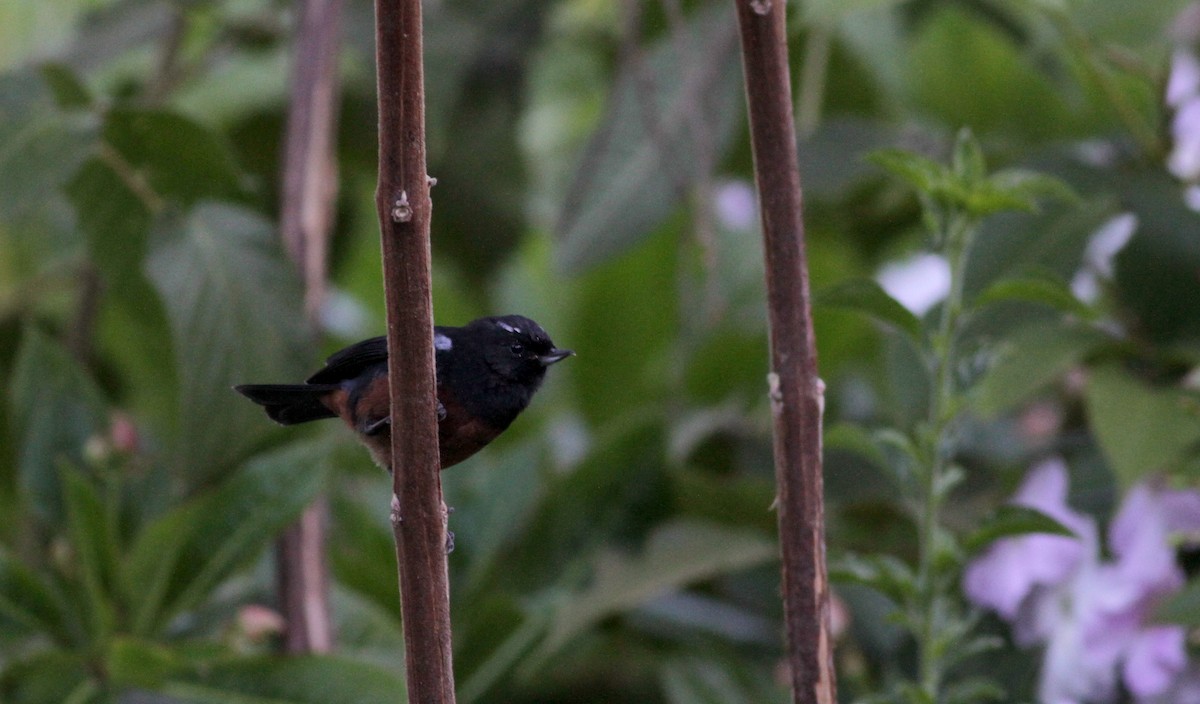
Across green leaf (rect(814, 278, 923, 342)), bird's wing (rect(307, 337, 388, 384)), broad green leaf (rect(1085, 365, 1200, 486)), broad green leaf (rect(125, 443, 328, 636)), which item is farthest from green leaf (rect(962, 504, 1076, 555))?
broad green leaf (rect(125, 443, 328, 636))

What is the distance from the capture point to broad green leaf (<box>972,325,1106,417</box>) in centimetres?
158

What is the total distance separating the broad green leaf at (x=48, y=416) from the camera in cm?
165

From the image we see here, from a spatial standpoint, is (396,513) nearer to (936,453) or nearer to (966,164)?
(936,453)

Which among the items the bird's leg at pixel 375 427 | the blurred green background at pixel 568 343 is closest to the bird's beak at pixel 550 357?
the bird's leg at pixel 375 427

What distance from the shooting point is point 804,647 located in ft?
2.50

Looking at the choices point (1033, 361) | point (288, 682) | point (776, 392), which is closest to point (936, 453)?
point (776, 392)

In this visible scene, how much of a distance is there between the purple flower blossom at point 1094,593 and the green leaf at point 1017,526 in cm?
46

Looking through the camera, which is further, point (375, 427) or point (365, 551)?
point (365, 551)

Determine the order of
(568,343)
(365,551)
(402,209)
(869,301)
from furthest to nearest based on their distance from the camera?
(568,343) < (365,551) < (869,301) < (402,209)

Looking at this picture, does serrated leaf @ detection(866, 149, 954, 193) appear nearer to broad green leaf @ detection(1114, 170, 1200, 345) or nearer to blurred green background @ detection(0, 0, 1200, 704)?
blurred green background @ detection(0, 0, 1200, 704)

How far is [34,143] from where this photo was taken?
160cm

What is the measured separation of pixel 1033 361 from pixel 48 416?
1.19 m

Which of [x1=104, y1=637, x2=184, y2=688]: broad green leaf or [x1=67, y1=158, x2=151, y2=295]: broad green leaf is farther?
[x1=67, y1=158, x2=151, y2=295]: broad green leaf

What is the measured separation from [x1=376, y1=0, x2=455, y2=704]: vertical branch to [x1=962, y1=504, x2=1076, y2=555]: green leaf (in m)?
0.48
